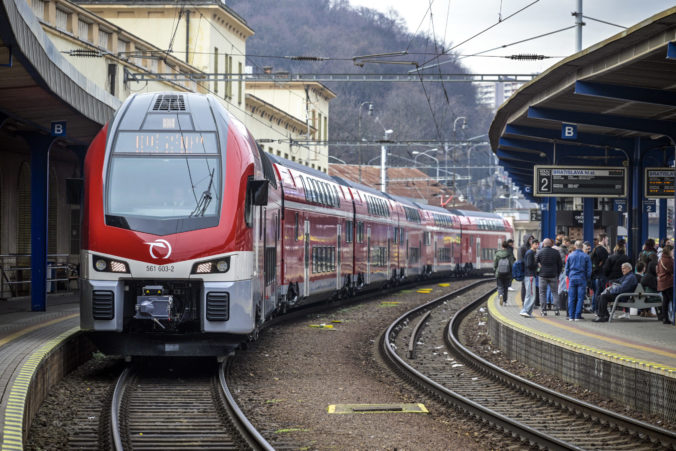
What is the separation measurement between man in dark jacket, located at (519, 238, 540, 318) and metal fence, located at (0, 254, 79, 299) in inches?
398

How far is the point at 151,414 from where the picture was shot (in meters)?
11.0

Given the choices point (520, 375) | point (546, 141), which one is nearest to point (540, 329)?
point (520, 375)

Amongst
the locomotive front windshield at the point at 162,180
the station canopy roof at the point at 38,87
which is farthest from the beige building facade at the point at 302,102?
the locomotive front windshield at the point at 162,180

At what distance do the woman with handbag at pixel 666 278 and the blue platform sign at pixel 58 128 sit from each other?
11012 mm

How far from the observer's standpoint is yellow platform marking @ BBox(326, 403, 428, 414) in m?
11.6

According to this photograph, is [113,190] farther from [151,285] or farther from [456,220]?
[456,220]

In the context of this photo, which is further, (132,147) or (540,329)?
(540,329)

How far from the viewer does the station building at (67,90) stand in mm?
15500

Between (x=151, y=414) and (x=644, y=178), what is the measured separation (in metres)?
13.9

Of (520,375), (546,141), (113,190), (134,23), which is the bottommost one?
(520,375)

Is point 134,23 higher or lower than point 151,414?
higher

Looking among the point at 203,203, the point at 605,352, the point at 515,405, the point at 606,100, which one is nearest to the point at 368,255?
the point at 606,100

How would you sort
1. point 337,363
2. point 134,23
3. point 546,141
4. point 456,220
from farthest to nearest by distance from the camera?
1. point 456,220
2. point 134,23
3. point 546,141
4. point 337,363

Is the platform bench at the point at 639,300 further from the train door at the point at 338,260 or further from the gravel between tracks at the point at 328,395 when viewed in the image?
the train door at the point at 338,260
